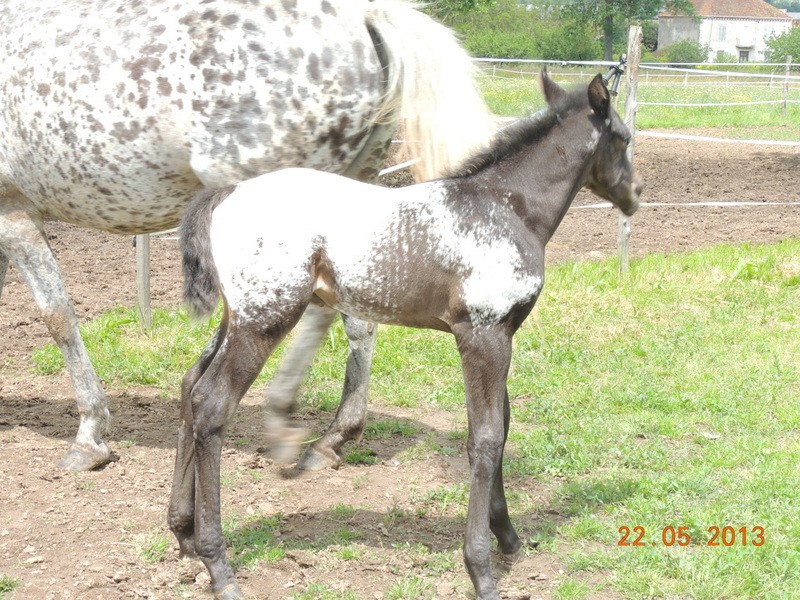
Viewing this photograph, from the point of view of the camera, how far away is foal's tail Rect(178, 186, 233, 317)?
356 centimetres

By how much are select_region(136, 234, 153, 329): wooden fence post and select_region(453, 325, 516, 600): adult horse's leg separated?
395cm

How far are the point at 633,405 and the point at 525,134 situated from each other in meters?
2.41

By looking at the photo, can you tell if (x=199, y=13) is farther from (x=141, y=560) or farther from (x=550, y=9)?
(x=550, y=9)

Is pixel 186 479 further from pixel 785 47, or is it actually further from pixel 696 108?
pixel 785 47

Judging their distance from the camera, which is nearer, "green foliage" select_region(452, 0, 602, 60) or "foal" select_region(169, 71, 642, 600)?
"foal" select_region(169, 71, 642, 600)

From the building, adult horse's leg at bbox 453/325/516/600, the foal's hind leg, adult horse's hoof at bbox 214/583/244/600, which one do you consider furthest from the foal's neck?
the building

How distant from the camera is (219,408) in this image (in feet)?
11.5

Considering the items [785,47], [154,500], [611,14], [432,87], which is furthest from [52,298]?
[785,47]

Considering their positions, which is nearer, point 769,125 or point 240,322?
point 240,322

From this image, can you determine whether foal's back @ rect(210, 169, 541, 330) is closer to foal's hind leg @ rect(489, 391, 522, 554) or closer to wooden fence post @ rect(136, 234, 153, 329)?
foal's hind leg @ rect(489, 391, 522, 554)

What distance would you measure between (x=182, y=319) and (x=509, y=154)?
3.87 metres

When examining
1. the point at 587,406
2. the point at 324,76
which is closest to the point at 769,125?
the point at 587,406

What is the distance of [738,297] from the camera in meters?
7.45

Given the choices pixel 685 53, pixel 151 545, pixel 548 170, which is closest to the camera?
pixel 548 170
